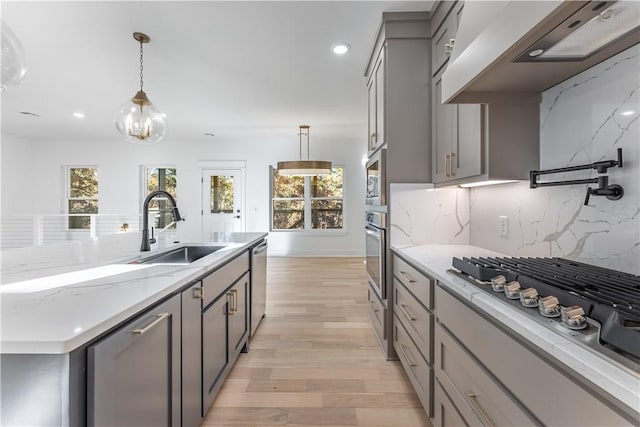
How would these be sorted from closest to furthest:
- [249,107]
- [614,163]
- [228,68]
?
[614,163], [228,68], [249,107]

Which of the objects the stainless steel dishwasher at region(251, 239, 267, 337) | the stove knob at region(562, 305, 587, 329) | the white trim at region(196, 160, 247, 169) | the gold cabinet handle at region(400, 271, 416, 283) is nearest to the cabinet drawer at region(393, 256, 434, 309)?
the gold cabinet handle at region(400, 271, 416, 283)

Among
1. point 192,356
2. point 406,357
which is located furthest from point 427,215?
point 192,356

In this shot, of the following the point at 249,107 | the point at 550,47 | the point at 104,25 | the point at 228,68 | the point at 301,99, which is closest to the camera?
the point at 550,47

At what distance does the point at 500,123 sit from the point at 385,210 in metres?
1.00

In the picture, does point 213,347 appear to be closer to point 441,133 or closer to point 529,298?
point 529,298

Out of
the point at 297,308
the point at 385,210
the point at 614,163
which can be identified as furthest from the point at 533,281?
the point at 297,308

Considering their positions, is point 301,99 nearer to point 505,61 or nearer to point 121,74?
point 121,74

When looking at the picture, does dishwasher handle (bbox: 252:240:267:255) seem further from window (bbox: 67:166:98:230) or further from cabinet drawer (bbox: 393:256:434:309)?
window (bbox: 67:166:98:230)

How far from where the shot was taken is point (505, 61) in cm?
116

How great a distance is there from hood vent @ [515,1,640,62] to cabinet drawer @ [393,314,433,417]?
1.43 meters

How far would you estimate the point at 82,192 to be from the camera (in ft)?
23.8

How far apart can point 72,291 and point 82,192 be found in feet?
25.7

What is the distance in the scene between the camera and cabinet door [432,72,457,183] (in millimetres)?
1998

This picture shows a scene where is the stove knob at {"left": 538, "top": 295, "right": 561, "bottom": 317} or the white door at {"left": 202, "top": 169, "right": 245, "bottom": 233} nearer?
the stove knob at {"left": 538, "top": 295, "right": 561, "bottom": 317}
